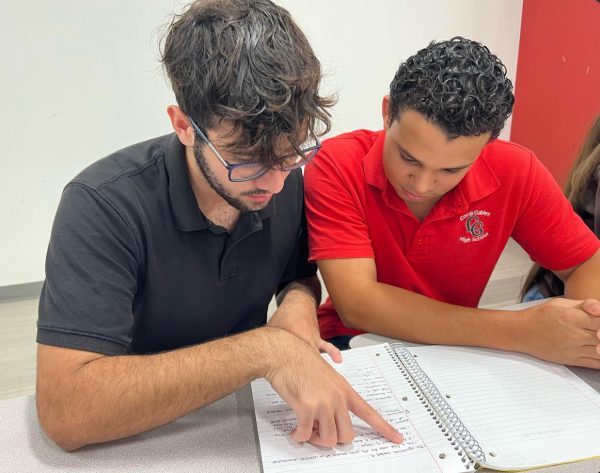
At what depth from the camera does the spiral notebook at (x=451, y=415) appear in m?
0.78

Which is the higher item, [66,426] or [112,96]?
[112,96]

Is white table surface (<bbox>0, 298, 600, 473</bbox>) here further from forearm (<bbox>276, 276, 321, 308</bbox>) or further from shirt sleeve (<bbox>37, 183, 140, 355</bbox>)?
forearm (<bbox>276, 276, 321, 308</bbox>)

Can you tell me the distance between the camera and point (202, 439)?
0.85 metres

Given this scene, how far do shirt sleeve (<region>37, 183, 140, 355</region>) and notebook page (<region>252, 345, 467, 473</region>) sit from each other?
0.27 meters

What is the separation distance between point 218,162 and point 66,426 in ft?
1.50

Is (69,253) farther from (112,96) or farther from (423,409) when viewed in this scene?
(112,96)

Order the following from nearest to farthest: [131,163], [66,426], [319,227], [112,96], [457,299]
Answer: [66,426] < [131,163] < [319,227] < [457,299] < [112,96]

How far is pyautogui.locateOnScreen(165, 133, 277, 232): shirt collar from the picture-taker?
0.98m

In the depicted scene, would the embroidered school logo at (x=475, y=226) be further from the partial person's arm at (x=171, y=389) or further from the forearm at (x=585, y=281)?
the partial person's arm at (x=171, y=389)

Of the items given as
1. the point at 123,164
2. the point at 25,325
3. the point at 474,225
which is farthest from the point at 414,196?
the point at 25,325

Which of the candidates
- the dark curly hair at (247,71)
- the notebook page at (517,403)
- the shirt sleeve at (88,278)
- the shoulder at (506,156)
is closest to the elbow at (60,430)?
the shirt sleeve at (88,278)

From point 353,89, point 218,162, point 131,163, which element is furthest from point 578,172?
point 353,89

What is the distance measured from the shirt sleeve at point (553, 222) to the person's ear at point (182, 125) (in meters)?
0.76

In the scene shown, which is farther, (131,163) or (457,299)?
(457,299)
